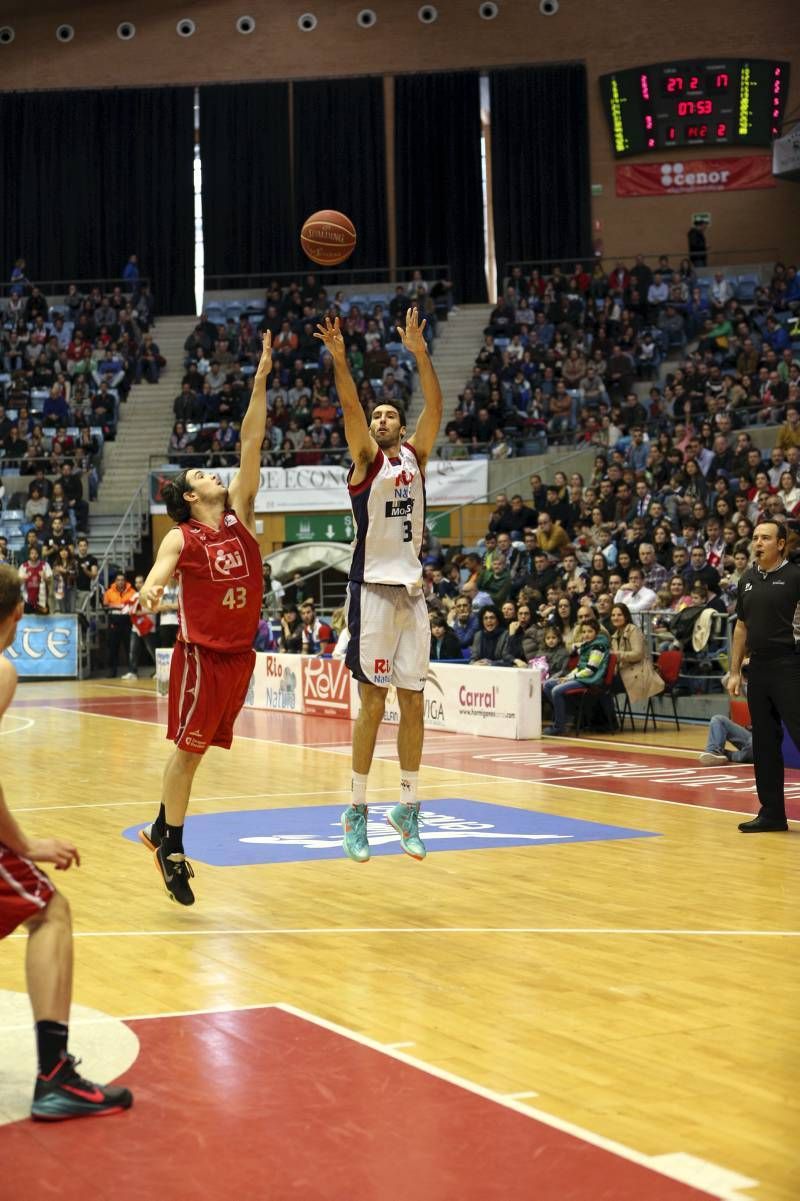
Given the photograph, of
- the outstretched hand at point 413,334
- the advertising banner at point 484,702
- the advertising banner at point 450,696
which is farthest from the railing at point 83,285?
the outstretched hand at point 413,334

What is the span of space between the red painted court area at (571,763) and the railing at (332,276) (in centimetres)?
1671

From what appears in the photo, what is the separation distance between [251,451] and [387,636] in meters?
1.13

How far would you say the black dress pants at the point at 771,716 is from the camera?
8.48m

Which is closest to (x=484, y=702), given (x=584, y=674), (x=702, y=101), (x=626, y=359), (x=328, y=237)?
(x=584, y=674)

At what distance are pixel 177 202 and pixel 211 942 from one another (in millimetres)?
28971

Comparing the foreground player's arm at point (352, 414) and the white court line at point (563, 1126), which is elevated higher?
the foreground player's arm at point (352, 414)

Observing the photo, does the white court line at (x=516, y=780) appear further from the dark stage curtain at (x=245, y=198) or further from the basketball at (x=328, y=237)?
the dark stage curtain at (x=245, y=198)

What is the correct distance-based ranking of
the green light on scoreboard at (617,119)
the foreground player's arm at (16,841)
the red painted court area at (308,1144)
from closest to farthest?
the red painted court area at (308,1144), the foreground player's arm at (16,841), the green light on scoreboard at (617,119)

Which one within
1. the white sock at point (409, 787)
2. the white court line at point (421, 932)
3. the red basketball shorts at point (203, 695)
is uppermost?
the red basketball shorts at point (203, 695)

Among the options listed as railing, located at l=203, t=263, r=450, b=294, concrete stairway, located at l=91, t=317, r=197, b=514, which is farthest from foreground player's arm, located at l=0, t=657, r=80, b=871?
railing, located at l=203, t=263, r=450, b=294

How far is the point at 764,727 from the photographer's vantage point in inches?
340

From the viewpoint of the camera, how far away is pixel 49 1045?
373 centimetres

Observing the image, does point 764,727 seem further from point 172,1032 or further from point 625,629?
point 625,629

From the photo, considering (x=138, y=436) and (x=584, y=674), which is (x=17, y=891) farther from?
(x=138, y=436)
